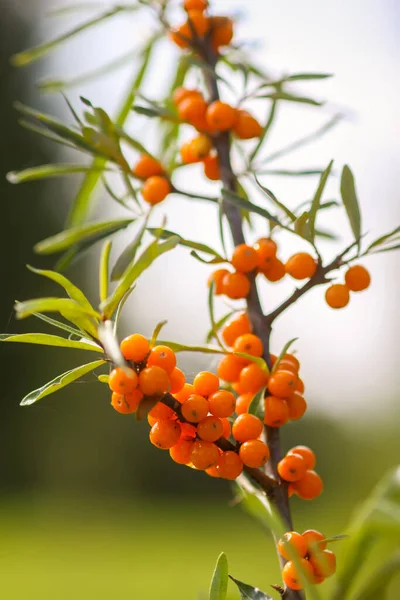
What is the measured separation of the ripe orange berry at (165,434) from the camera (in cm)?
38

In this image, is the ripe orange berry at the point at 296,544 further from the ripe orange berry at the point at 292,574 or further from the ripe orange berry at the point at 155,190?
the ripe orange berry at the point at 155,190

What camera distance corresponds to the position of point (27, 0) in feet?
19.1

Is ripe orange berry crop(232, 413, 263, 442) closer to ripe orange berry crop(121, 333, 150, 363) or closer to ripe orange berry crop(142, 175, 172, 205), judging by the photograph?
ripe orange berry crop(121, 333, 150, 363)

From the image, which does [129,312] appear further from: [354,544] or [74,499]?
[354,544]

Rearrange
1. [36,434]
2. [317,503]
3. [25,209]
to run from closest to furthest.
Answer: [317,503] < [36,434] < [25,209]

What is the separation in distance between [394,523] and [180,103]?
0.48 meters

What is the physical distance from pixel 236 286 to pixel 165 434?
149 millimetres

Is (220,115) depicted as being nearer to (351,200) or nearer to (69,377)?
(351,200)

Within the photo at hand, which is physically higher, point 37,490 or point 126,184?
point 126,184

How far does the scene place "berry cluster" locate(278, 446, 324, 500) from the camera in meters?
0.43

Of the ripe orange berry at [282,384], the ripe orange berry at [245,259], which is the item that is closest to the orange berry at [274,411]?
the ripe orange berry at [282,384]

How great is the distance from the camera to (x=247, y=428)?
0.41m

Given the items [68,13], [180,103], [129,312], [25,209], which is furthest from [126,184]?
[25,209]

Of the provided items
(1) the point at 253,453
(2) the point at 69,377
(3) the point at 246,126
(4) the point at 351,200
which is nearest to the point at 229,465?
(1) the point at 253,453
